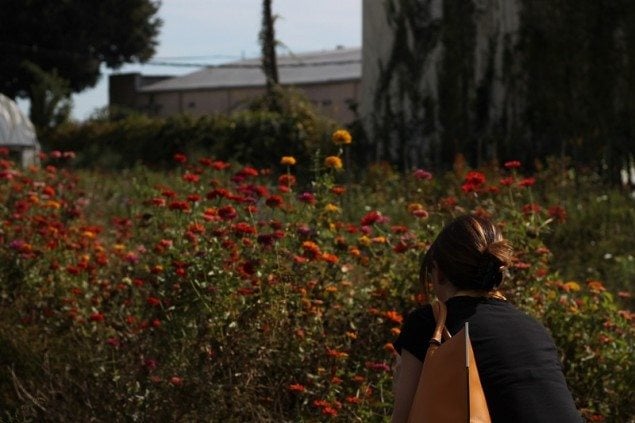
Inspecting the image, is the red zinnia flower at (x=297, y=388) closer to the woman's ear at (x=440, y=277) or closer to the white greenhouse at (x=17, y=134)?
the woman's ear at (x=440, y=277)

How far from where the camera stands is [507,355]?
12.2 ft

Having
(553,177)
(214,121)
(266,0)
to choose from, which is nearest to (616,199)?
(553,177)

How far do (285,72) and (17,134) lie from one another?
892 inches

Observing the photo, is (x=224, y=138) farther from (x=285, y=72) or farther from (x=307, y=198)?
(x=285, y=72)

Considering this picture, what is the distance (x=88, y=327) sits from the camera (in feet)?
24.7

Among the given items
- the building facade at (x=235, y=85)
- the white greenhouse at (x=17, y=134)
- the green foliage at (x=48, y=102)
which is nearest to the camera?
the white greenhouse at (x=17, y=134)

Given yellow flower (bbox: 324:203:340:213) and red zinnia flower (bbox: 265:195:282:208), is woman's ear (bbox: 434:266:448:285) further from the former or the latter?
yellow flower (bbox: 324:203:340:213)

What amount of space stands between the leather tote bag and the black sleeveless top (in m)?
0.08

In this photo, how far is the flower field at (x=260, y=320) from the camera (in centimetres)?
625

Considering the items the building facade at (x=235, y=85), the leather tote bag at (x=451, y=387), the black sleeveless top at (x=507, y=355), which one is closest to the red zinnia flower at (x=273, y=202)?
the black sleeveless top at (x=507, y=355)

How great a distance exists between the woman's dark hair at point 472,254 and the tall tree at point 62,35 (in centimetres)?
4051

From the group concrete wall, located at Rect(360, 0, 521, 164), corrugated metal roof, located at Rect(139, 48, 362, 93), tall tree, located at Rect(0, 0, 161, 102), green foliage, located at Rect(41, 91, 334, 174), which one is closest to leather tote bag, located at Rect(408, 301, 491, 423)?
concrete wall, located at Rect(360, 0, 521, 164)

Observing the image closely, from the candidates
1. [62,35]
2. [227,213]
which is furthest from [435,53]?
[62,35]

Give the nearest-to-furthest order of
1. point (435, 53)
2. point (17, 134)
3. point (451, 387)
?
point (451, 387) < point (435, 53) < point (17, 134)
